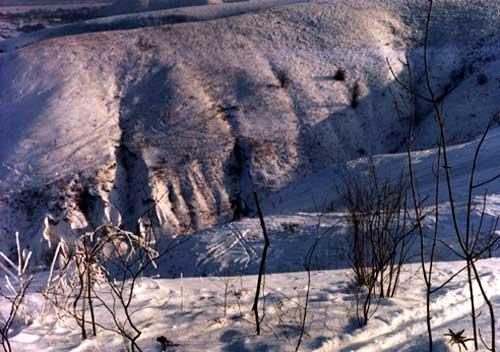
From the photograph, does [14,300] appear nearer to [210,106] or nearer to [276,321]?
[276,321]

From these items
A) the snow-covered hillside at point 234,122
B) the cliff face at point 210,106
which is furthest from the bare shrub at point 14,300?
the cliff face at point 210,106

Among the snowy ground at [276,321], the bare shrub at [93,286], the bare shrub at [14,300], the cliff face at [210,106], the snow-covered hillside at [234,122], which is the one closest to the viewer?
the bare shrub at [14,300]

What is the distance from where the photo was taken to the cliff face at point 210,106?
1571cm

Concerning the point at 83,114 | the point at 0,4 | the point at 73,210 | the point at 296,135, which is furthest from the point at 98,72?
the point at 0,4

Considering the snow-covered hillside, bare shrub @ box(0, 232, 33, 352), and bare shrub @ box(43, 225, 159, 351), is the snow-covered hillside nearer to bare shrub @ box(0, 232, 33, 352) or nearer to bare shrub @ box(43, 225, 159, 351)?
bare shrub @ box(43, 225, 159, 351)

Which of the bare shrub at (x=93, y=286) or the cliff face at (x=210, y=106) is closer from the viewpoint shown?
the bare shrub at (x=93, y=286)

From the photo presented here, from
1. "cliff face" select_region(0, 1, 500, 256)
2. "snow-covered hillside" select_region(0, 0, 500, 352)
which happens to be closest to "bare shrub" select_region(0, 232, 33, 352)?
"snow-covered hillside" select_region(0, 0, 500, 352)

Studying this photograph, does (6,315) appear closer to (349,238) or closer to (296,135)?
(349,238)

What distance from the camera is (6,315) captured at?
449cm

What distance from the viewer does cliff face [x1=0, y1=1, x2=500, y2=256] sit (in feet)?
51.5

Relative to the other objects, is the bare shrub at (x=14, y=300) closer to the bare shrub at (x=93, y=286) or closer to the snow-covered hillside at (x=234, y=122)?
the bare shrub at (x=93, y=286)

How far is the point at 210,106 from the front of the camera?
17797 millimetres

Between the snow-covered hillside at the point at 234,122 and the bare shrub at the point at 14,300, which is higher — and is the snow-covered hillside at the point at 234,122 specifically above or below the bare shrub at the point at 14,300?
above

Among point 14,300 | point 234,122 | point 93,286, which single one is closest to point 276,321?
point 93,286
